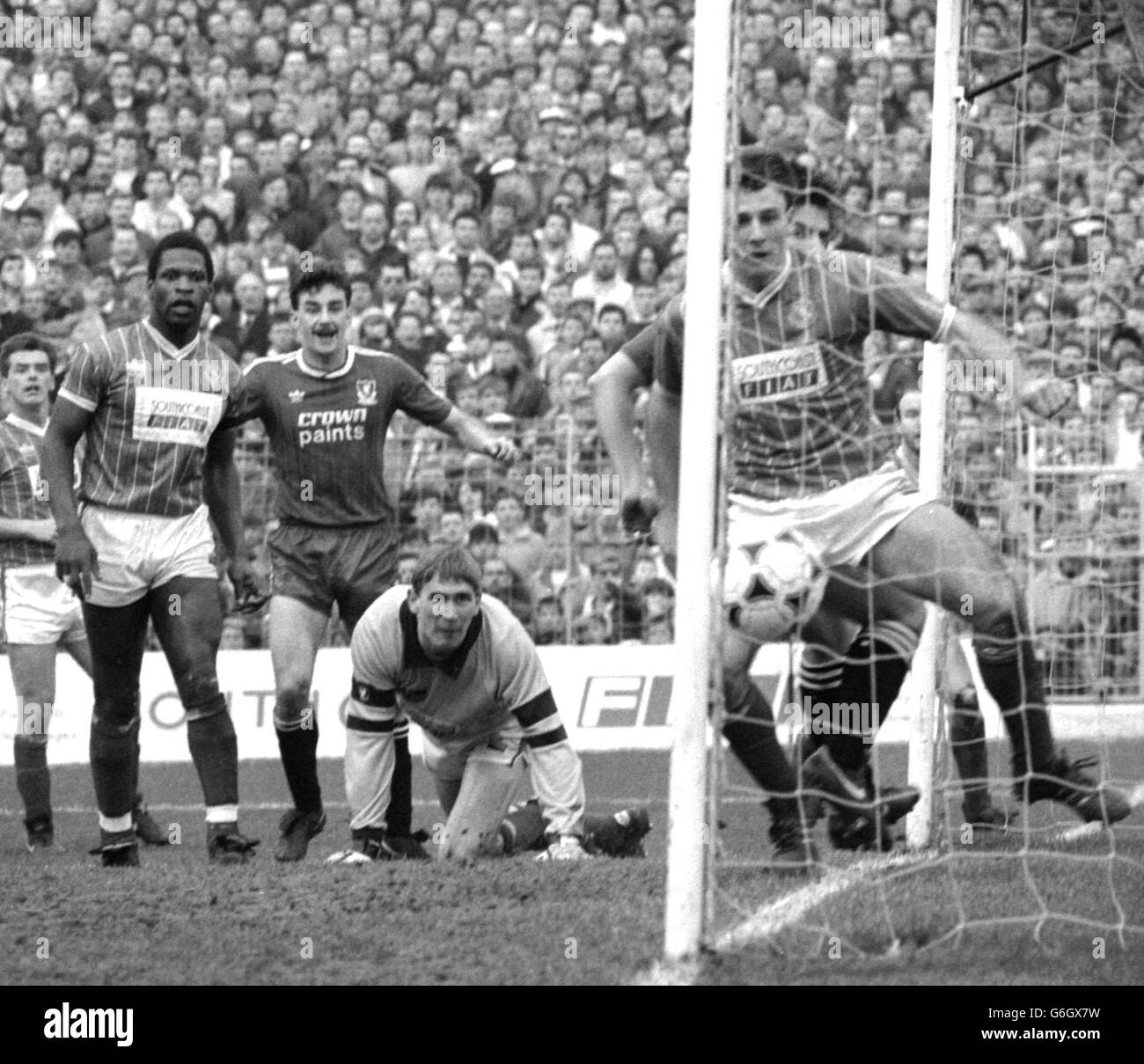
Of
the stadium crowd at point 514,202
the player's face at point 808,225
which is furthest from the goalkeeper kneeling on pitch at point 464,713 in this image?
the stadium crowd at point 514,202

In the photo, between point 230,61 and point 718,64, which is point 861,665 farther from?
point 230,61

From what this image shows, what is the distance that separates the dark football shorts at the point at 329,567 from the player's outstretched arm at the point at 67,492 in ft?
3.52

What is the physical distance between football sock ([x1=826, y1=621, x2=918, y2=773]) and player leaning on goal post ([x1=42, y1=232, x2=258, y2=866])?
2128 millimetres

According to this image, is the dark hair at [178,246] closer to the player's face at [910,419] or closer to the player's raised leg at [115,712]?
the player's raised leg at [115,712]

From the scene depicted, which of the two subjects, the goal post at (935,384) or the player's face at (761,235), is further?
the goal post at (935,384)

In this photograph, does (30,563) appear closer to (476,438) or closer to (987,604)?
(476,438)

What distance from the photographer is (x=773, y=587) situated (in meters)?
6.44

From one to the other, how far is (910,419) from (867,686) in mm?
2519

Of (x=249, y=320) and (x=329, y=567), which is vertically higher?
(x=249, y=320)

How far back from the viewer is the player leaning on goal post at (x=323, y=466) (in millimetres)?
8219

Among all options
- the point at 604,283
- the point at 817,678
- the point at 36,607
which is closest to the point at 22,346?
the point at 36,607

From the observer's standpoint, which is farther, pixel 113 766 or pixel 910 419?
pixel 910 419

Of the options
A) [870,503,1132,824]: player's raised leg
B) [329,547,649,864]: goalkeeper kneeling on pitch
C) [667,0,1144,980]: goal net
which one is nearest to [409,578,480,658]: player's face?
[329,547,649,864]: goalkeeper kneeling on pitch

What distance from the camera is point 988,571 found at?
6.48m
